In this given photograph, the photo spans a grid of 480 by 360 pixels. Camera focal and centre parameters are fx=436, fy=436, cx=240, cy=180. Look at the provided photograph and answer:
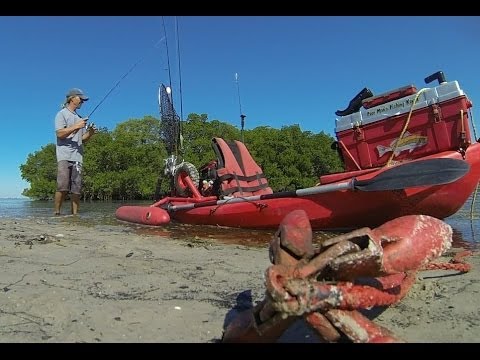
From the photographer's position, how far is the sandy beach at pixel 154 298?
199cm

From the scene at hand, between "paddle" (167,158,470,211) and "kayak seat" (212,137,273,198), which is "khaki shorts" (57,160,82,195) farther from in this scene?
"paddle" (167,158,470,211)

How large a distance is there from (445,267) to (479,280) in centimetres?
22

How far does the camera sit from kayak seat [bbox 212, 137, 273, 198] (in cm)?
779

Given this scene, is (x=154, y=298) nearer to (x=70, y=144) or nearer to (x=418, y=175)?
(x=418, y=175)

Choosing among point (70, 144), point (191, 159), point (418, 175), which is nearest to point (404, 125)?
point (418, 175)

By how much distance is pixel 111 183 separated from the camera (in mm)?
44656

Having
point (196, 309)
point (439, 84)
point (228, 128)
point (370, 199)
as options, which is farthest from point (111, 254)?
point (228, 128)

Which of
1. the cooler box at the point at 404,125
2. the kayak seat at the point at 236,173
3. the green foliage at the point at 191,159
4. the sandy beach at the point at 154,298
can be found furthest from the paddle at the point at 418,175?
the green foliage at the point at 191,159

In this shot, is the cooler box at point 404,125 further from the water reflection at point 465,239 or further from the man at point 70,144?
the man at point 70,144

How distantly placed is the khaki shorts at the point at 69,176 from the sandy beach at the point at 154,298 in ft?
14.7

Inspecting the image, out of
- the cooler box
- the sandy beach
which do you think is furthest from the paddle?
the sandy beach

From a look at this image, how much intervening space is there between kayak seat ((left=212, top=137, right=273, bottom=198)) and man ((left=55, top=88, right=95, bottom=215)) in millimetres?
2762

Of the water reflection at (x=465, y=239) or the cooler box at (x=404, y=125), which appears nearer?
the water reflection at (x=465, y=239)
